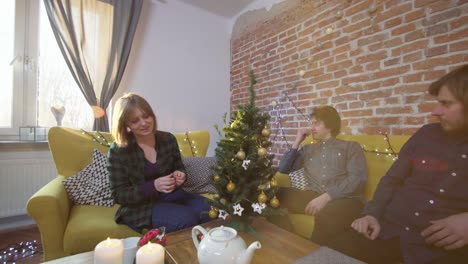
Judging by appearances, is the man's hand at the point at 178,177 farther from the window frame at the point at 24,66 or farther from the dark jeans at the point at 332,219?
the window frame at the point at 24,66

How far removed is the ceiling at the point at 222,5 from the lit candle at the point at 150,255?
304 cm

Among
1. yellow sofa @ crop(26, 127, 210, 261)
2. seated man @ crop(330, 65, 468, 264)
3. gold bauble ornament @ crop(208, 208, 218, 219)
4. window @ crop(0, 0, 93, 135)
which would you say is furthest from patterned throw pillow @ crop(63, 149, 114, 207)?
seated man @ crop(330, 65, 468, 264)

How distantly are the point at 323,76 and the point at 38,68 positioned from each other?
264 cm

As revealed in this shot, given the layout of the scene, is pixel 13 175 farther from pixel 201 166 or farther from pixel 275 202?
pixel 275 202

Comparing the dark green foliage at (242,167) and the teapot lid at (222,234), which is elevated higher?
the dark green foliage at (242,167)

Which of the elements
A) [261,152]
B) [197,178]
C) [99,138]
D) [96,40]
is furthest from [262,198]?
[96,40]

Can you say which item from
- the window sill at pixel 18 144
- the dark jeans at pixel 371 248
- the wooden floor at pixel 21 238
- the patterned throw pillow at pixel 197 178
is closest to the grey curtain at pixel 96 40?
the window sill at pixel 18 144

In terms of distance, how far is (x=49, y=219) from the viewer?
117 cm

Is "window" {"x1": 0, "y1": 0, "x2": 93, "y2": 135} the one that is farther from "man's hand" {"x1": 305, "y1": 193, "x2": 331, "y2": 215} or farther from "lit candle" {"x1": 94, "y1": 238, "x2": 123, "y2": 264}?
"man's hand" {"x1": 305, "y1": 193, "x2": 331, "y2": 215}

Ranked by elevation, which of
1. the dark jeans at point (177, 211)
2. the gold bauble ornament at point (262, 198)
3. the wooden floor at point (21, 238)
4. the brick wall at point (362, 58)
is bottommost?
the wooden floor at point (21, 238)

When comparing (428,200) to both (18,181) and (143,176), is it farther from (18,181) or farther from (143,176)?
(18,181)

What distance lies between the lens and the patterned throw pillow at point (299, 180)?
168cm

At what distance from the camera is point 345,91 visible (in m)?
1.96

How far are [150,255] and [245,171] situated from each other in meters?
0.60
